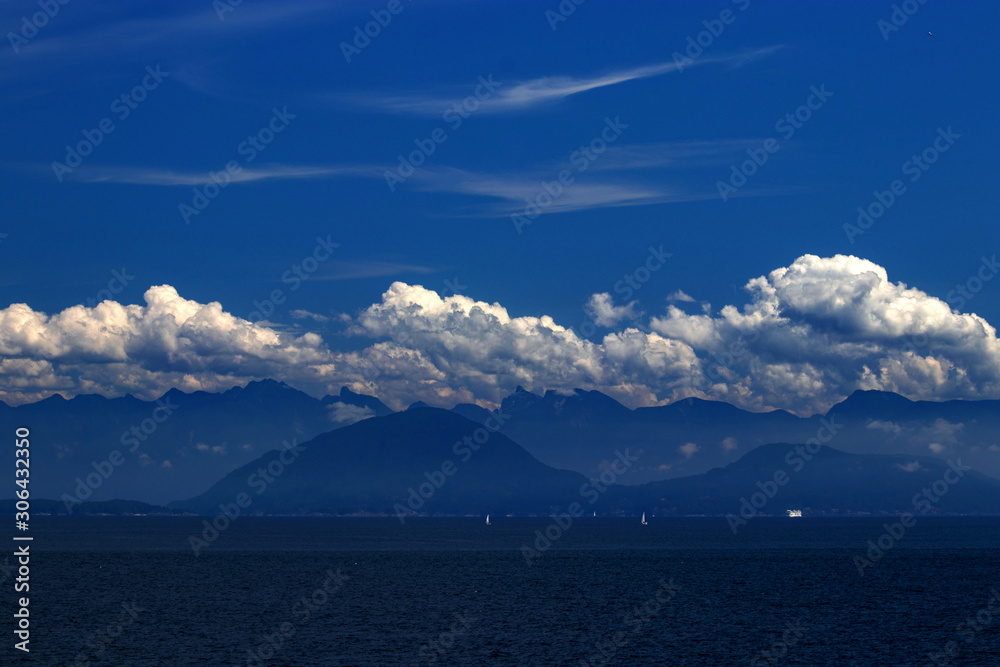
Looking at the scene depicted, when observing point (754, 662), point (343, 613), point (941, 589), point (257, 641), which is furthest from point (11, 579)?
point (941, 589)

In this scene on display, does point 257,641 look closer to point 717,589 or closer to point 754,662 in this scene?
point 754,662

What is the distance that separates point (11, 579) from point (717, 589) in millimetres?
111553

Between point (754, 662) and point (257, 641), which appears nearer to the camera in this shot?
point (754, 662)

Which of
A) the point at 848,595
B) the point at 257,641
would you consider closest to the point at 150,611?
the point at 257,641

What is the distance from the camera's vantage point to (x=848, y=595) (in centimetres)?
13862

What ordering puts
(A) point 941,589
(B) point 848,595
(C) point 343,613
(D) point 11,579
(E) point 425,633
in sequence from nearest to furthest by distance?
(E) point 425,633 → (C) point 343,613 → (B) point 848,595 → (A) point 941,589 → (D) point 11,579

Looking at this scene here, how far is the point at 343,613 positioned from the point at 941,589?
296 ft

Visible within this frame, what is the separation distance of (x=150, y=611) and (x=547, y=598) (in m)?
50.6

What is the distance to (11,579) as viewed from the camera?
6319 inches

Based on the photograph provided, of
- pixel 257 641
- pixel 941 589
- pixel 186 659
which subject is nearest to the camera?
pixel 186 659

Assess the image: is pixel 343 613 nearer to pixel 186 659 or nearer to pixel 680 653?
pixel 186 659

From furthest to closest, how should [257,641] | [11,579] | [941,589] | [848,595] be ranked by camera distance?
[11,579] < [941,589] < [848,595] < [257,641]

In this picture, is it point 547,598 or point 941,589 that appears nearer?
point 547,598

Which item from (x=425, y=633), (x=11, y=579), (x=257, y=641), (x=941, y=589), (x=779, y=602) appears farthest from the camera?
(x=11, y=579)
